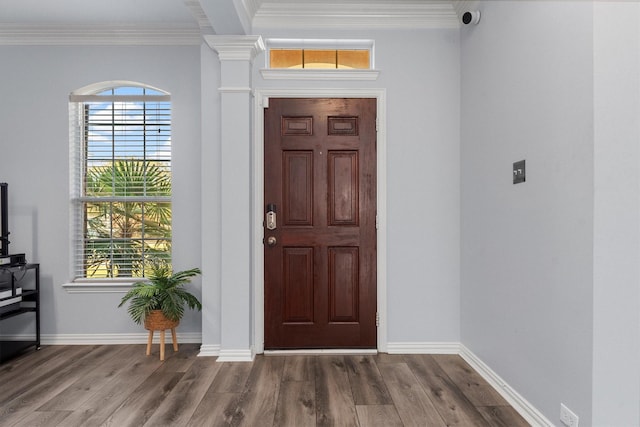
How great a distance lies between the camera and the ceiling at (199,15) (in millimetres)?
3076

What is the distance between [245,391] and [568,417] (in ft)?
5.65

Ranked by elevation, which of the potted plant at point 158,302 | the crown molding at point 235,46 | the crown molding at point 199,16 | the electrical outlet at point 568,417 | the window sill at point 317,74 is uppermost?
the crown molding at point 199,16

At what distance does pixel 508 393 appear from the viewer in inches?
92.7

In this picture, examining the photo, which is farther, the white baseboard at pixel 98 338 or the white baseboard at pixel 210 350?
the white baseboard at pixel 98 338

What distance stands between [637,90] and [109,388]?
3195mm

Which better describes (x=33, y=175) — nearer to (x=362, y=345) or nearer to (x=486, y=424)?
(x=362, y=345)

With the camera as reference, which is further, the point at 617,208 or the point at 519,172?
the point at 519,172

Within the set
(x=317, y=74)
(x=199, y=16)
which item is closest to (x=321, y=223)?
(x=317, y=74)

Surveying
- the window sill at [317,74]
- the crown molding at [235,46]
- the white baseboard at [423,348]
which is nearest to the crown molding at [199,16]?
the crown molding at [235,46]

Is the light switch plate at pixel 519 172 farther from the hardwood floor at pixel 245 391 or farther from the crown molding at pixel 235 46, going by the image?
the crown molding at pixel 235 46

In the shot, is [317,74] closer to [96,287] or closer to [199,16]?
[199,16]

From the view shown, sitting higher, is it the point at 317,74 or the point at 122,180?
the point at 317,74

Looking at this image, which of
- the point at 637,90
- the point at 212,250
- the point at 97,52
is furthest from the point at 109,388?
the point at 637,90

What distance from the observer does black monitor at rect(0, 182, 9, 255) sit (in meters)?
3.16
